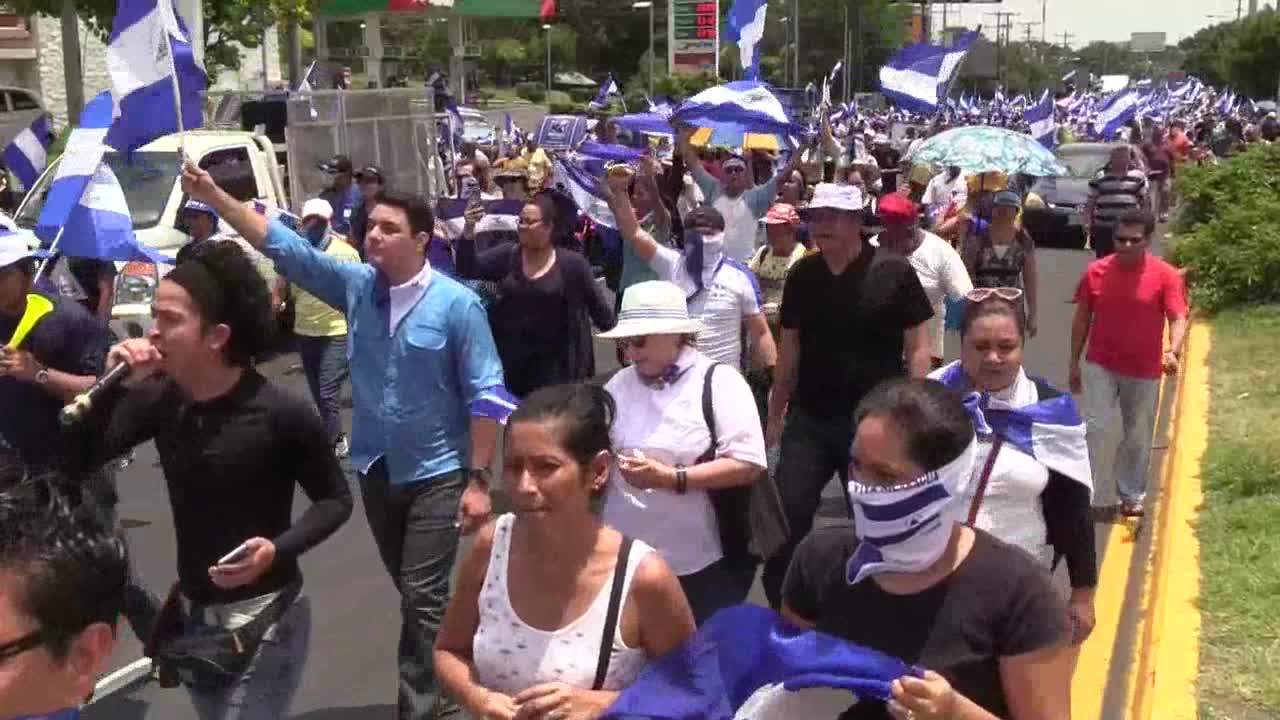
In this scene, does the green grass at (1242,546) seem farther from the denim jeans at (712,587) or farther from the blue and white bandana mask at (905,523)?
the blue and white bandana mask at (905,523)

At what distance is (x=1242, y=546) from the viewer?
Answer: 7.04m

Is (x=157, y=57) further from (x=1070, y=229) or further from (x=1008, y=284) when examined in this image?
(x=1070, y=229)

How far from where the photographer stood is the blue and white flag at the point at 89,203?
20.8 ft

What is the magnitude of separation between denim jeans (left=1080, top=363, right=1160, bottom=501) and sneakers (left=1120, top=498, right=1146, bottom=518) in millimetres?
20

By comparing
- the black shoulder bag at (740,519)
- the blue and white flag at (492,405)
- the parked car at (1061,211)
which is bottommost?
the parked car at (1061,211)

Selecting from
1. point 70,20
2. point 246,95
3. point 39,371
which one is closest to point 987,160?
point 39,371

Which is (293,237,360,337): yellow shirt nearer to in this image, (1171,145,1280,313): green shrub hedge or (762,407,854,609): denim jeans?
(762,407,854,609): denim jeans

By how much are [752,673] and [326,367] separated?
6423mm

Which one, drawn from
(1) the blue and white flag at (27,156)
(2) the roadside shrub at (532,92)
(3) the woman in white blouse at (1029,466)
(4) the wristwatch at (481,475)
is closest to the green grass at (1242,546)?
(3) the woman in white blouse at (1029,466)

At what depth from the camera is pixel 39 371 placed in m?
5.00

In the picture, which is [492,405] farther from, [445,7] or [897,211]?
[445,7]

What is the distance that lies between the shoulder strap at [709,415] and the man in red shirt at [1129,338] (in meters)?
4.00

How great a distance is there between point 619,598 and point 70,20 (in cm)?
2303

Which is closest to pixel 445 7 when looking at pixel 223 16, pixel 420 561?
pixel 223 16
